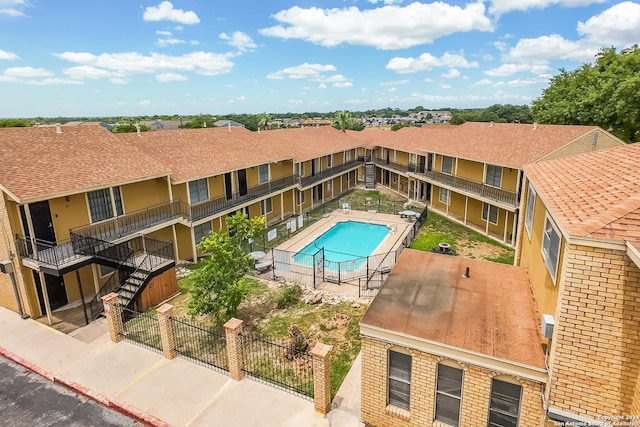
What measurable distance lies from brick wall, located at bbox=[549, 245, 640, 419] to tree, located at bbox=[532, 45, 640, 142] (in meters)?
26.6

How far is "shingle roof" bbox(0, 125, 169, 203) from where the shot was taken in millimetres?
13508

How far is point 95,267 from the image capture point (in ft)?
53.8

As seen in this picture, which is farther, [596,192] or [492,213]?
[492,213]

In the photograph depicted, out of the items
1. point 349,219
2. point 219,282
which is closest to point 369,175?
point 349,219

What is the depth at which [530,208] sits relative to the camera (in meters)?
11.4

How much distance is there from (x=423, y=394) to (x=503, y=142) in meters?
22.7

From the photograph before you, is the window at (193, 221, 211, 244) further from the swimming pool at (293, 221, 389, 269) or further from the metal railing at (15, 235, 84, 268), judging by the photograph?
the metal railing at (15, 235, 84, 268)

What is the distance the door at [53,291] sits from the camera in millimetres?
14502

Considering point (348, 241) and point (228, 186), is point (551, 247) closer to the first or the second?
point (348, 241)

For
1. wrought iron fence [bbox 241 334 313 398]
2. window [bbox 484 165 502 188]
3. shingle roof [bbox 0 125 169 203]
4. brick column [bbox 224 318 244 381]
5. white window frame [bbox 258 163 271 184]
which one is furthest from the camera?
white window frame [bbox 258 163 271 184]

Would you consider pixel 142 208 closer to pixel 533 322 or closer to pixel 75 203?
pixel 75 203

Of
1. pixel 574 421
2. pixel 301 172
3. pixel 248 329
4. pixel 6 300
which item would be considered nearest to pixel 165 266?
pixel 248 329

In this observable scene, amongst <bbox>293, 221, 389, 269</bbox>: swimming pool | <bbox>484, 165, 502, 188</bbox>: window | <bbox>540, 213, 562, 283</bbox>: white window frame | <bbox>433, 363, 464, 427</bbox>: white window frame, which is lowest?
<bbox>293, 221, 389, 269</bbox>: swimming pool

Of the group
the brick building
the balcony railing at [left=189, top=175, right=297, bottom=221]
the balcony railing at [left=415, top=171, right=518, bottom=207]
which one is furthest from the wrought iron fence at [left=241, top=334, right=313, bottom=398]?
the balcony railing at [left=415, top=171, right=518, bottom=207]
